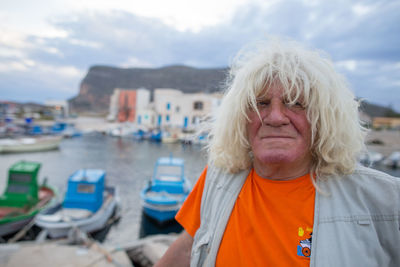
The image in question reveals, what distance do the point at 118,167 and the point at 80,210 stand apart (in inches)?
489

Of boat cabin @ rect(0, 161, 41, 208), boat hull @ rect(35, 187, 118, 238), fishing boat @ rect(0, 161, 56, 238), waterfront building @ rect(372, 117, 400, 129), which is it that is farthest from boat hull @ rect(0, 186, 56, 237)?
waterfront building @ rect(372, 117, 400, 129)

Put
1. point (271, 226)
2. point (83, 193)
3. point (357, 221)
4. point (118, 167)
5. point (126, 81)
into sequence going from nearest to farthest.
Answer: point (357, 221)
point (271, 226)
point (83, 193)
point (118, 167)
point (126, 81)

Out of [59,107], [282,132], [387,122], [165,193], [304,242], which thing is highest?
[282,132]

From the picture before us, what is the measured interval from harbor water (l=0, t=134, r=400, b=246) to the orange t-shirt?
7.34 m

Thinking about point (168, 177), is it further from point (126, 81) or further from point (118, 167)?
point (126, 81)

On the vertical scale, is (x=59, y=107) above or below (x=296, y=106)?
below

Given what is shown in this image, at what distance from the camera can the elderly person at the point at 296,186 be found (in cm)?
102

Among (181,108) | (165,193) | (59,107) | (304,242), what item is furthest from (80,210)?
(59,107)

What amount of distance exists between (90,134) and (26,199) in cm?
3874

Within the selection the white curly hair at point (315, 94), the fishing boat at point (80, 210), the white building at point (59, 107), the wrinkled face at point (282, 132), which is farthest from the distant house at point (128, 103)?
the wrinkled face at point (282, 132)

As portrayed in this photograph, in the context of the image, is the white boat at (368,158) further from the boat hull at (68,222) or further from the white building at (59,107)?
the white building at (59,107)

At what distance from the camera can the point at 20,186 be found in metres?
8.96

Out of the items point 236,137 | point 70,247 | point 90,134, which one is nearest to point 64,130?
point 90,134

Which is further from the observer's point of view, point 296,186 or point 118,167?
point 118,167
